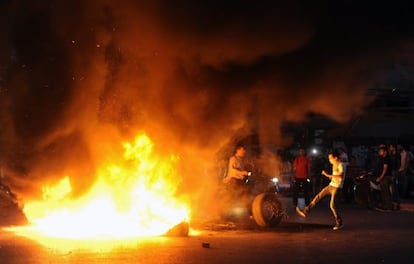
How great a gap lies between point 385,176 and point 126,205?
8134mm

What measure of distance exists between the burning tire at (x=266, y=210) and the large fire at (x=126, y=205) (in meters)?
1.64

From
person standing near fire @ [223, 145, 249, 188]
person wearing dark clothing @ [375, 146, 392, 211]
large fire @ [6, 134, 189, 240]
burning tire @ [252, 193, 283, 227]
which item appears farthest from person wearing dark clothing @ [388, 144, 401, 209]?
large fire @ [6, 134, 189, 240]

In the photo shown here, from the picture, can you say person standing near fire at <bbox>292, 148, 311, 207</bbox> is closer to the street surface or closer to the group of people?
the group of people

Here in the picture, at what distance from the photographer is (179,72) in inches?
503

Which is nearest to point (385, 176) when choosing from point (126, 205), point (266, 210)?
point (266, 210)

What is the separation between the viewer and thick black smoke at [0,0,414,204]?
42.0 feet

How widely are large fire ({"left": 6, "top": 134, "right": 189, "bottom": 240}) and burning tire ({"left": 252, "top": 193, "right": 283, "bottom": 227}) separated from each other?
1636 millimetres

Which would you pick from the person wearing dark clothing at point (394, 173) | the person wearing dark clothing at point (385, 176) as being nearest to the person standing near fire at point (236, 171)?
the person wearing dark clothing at point (385, 176)

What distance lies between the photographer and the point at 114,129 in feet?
43.9

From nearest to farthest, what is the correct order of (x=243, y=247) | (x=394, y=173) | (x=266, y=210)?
(x=243, y=247)
(x=266, y=210)
(x=394, y=173)

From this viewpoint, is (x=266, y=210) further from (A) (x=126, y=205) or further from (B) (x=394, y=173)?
(B) (x=394, y=173)

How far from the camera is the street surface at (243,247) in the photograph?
9.15 m

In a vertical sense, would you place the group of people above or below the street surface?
above

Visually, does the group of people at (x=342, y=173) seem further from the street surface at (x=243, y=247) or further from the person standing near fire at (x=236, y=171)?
the street surface at (x=243, y=247)
